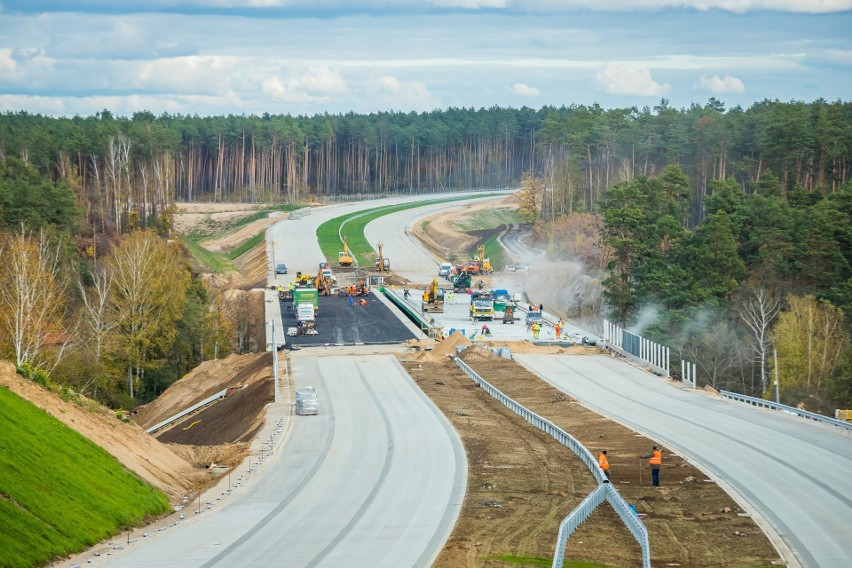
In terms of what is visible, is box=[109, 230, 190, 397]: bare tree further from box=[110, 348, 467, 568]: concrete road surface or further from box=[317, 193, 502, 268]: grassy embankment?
box=[317, 193, 502, 268]: grassy embankment

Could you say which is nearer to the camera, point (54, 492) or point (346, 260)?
point (54, 492)

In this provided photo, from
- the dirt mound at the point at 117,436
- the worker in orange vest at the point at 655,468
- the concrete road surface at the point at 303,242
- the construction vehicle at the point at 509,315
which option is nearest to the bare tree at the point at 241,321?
the concrete road surface at the point at 303,242

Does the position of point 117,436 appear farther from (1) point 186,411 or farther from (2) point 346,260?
(2) point 346,260

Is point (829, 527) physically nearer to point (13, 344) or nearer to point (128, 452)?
point (128, 452)

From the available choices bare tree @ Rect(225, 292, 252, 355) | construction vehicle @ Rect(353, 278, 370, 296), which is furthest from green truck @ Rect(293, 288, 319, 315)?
construction vehicle @ Rect(353, 278, 370, 296)

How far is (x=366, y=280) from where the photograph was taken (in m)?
115

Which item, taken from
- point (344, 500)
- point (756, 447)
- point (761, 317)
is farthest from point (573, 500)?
point (761, 317)

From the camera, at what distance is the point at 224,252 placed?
147000 mm

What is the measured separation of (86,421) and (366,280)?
2980 inches

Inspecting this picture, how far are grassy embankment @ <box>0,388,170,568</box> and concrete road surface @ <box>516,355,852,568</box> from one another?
56.8 feet

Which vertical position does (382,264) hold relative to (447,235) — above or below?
below

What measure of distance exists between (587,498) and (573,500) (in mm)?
2615

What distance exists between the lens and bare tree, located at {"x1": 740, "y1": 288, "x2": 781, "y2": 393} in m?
73.5

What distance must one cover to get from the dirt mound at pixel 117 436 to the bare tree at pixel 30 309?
16.1 m
